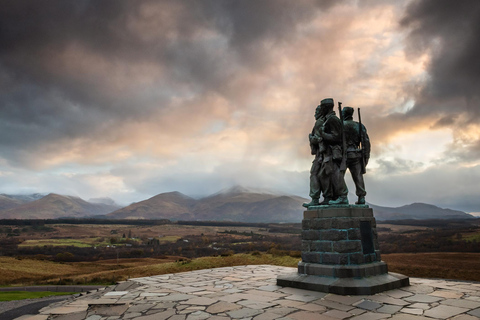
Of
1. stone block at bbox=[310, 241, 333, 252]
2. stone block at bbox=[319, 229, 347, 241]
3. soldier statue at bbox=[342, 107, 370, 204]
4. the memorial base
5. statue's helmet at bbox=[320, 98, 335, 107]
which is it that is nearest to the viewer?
the memorial base

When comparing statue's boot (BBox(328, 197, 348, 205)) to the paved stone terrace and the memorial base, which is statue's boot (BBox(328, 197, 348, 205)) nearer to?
the memorial base

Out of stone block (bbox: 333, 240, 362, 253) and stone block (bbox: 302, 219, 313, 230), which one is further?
stone block (bbox: 302, 219, 313, 230)

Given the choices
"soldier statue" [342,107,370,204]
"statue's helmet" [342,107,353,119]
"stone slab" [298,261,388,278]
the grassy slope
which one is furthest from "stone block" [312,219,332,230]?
the grassy slope

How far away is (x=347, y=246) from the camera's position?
26.0 ft

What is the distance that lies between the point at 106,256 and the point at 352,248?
38189mm

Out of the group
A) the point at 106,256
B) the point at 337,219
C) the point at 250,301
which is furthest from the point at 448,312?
the point at 106,256

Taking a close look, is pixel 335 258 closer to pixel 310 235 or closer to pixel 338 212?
pixel 310 235

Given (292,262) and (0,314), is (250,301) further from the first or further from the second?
(292,262)

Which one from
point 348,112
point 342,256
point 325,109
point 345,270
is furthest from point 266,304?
point 348,112

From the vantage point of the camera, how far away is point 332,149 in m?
9.10

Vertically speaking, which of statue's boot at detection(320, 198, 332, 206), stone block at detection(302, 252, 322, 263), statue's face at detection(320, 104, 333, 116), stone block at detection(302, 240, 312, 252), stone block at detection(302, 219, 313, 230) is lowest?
stone block at detection(302, 252, 322, 263)

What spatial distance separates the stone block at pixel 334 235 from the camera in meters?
8.02

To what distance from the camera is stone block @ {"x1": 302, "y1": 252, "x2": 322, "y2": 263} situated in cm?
835

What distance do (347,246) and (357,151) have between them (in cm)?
303
